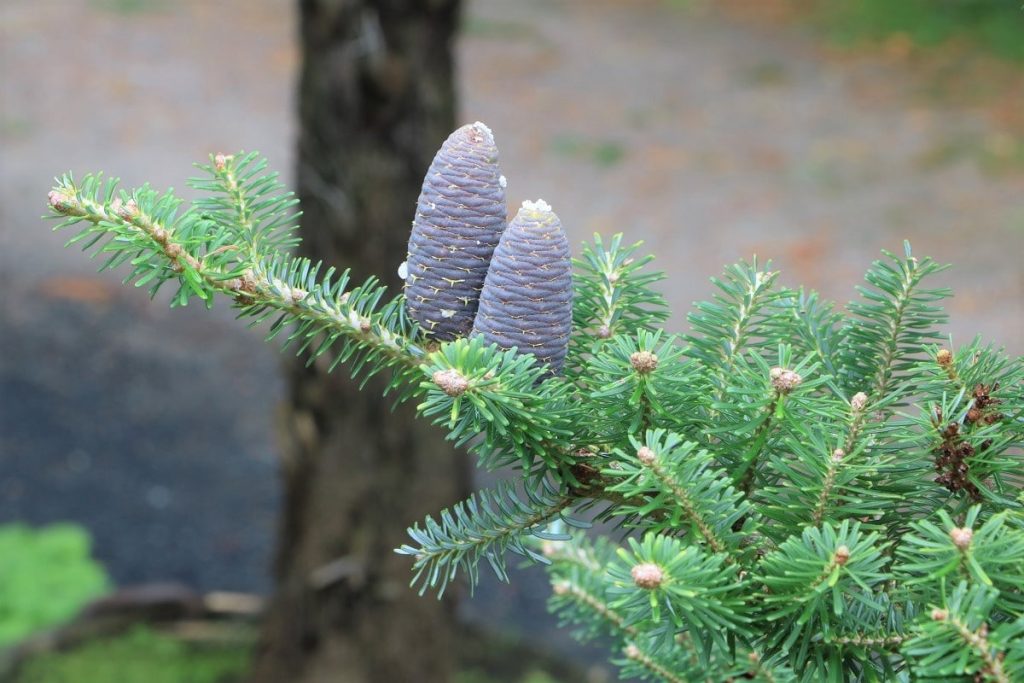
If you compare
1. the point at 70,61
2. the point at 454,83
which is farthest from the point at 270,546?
the point at 70,61

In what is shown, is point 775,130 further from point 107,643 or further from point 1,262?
point 107,643

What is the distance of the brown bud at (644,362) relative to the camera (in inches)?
27.5

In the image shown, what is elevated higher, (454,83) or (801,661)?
(454,83)

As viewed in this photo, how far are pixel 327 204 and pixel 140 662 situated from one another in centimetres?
165

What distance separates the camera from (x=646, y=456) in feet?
2.19

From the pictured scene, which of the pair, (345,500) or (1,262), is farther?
(1,262)

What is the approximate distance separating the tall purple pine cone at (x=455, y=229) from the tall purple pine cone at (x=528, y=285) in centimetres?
4

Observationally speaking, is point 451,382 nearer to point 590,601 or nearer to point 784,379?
point 784,379

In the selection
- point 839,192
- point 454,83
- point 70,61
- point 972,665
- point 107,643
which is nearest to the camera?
point 972,665

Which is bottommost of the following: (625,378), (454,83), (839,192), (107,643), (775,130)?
(107,643)

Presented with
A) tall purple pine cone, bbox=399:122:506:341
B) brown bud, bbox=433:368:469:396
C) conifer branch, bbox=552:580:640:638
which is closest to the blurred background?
conifer branch, bbox=552:580:640:638

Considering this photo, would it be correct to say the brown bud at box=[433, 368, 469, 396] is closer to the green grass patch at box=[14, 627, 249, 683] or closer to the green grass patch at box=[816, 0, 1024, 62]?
the green grass patch at box=[14, 627, 249, 683]

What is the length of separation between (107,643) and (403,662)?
3.67 feet

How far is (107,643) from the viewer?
11.0 feet
